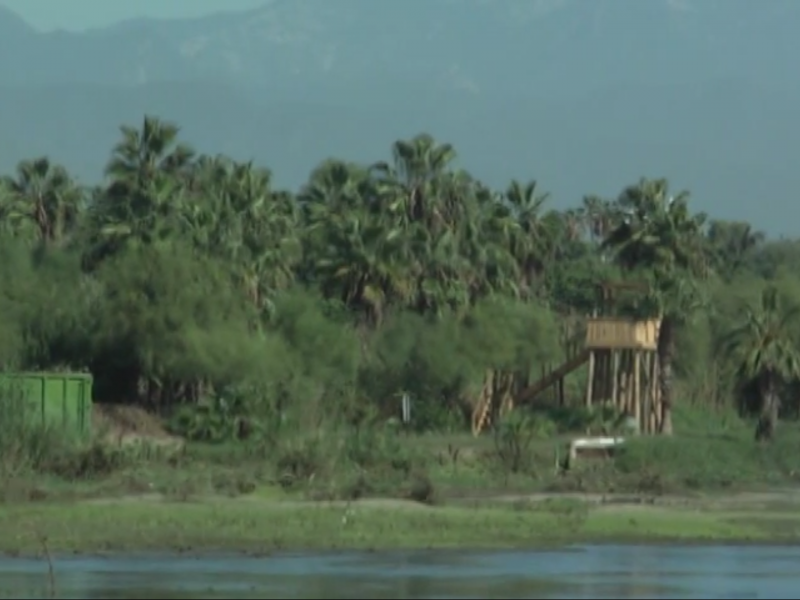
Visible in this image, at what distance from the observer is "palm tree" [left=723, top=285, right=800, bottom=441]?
251 ft

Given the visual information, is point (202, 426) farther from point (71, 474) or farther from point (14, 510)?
point (14, 510)

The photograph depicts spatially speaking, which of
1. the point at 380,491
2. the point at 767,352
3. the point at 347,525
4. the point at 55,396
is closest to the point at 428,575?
the point at 347,525

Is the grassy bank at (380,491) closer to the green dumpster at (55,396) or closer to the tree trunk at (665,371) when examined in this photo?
the green dumpster at (55,396)

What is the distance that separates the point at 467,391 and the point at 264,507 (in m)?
30.9

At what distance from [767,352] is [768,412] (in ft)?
7.02

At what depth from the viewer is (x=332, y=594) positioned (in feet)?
119

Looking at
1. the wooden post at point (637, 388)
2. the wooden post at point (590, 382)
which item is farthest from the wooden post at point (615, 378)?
the wooden post at point (590, 382)

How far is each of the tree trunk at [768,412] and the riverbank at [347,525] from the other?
18.4m

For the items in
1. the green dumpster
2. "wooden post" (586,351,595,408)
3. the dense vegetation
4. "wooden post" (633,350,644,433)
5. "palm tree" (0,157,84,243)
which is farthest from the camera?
"palm tree" (0,157,84,243)

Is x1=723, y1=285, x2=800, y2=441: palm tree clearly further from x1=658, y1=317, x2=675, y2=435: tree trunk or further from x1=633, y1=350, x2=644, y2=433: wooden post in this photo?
x1=658, y1=317, x2=675, y2=435: tree trunk

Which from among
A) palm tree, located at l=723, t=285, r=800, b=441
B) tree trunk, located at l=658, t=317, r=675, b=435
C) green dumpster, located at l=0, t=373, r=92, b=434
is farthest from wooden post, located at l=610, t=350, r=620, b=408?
green dumpster, located at l=0, t=373, r=92, b=434

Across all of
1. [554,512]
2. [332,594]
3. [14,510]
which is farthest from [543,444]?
[332,594]

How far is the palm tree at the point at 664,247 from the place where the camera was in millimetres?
85062

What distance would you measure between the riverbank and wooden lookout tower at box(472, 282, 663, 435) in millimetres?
26340
